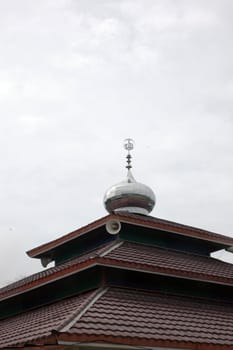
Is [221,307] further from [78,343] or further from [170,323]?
[78,343]

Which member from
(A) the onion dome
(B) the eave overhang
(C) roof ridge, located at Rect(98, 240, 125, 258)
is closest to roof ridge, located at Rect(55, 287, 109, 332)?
(B) the eave overhang

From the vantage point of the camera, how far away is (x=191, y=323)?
10.3m

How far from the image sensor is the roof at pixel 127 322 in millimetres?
8688

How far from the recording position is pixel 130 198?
1555 centimetres

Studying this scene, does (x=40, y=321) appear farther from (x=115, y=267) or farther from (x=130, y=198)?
(x=130, y=198)

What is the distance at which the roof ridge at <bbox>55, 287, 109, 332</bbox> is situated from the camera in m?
8.59

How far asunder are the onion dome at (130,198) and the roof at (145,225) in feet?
3.91

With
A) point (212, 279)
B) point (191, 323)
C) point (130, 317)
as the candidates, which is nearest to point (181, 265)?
point (212, 279)

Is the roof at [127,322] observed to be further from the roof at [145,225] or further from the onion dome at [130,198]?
the onion dome at [130,198]

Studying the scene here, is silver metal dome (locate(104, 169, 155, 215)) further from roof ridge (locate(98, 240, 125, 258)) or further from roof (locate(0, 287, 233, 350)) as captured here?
roof (locate(0, 287, 233, 350))

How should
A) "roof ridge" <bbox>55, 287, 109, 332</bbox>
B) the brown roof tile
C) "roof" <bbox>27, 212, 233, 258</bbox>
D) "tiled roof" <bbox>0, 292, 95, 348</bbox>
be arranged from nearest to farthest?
1. "roof ridge" <bbox>55, 287, 109, 332</bbox>
2. the brown roof tile
3. "tiled roof" <bbox>0, 292, 95, 348</bbox>
4. "roof" <bbox>27, 212, 233, 258</bbox>

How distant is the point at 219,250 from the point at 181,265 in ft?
9.31

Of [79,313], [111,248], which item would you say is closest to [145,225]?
[111,248]

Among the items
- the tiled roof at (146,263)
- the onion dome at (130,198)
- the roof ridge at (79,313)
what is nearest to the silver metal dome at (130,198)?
the onion dome at (130,198)
